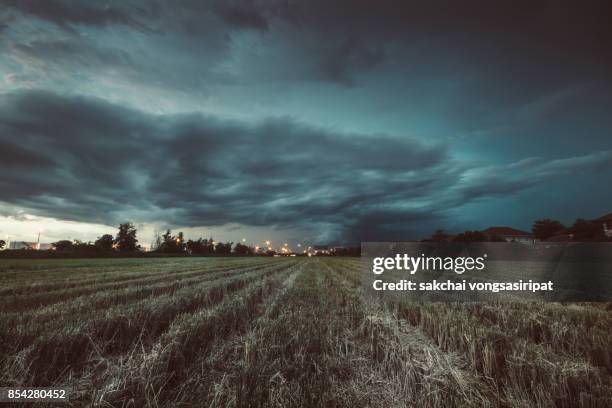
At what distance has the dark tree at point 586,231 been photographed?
38.8 meters

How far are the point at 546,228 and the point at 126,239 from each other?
4531 inches

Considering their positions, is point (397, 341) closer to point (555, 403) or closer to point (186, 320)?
point (555, 403)

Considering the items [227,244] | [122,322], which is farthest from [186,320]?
[227,244]

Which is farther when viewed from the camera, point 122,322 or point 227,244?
point 227,244

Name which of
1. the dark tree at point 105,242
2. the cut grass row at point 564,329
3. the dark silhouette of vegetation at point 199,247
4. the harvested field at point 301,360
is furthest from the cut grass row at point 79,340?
the dark silhouette of vegetation at point 199,247

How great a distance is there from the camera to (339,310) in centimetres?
649

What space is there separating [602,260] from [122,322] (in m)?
35.0

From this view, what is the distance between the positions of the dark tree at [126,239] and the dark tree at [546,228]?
112 metres

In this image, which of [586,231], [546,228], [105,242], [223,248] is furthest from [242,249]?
[586,231]

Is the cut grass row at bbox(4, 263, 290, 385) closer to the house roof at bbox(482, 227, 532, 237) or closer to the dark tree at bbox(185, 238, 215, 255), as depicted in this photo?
the house roof at bbox(482, 227, 532, 237)

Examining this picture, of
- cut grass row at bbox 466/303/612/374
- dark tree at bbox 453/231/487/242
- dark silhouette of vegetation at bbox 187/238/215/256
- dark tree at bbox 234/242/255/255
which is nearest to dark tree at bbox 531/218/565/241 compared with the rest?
dark tree at bbox 453/231/487/242

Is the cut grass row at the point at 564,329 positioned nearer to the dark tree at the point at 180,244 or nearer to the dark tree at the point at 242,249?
the dark tree at the point at 180,244

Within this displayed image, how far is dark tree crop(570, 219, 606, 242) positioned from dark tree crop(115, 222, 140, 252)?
112 metres

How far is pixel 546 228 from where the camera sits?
5878 cm
